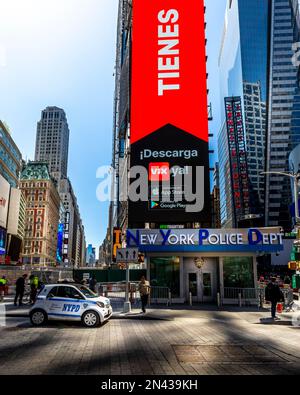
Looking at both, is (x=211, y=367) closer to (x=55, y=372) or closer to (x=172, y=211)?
(x=55, y=372)

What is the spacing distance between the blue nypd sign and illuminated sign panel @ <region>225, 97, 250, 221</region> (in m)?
102

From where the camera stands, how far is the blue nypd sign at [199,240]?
71.1 ft

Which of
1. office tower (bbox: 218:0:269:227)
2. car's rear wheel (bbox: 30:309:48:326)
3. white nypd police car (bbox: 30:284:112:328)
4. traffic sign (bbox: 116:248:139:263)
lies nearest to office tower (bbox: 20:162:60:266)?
office tower (bbox: 218:0:269:227)

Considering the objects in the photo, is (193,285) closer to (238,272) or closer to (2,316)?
(238,272)

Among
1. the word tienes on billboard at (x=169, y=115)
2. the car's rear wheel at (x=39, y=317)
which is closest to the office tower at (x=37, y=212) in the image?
the word tienes on billboard at (x=169, y=115)

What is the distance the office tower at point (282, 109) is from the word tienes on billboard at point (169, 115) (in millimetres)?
108823

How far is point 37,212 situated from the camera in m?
122

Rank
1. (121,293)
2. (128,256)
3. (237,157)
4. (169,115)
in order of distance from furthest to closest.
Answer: (237,157) → (121,293) → (169,115) → (128,256)

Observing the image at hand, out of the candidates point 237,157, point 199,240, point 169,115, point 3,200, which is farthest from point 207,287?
point 237,157

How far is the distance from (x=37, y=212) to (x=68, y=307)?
115 metres

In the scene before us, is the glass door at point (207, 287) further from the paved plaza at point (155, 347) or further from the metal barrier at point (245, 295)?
the paved plaza at point (155, 347)

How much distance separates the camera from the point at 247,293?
21781 millimetres

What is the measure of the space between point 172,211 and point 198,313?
10.8 meters

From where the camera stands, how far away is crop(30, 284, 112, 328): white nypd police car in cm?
1341
